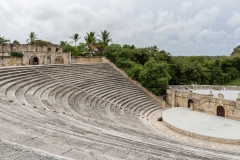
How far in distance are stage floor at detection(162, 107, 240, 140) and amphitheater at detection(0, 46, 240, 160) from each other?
848 millimetres

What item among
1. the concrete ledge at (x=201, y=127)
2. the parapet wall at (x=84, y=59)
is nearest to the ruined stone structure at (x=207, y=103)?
the concrete ledge at (x=201, y=127)

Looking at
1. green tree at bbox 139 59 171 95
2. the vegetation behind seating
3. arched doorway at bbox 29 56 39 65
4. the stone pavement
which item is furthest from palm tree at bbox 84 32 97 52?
the stone pavement

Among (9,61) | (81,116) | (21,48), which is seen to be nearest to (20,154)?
(81,116)

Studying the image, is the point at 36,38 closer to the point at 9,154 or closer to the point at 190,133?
the point at 190,133

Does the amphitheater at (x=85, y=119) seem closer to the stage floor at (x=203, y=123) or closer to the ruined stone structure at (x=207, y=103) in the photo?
the stage floor at (x=203, y=123)

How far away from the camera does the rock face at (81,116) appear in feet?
11.9

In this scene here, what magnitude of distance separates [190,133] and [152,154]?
1220cm

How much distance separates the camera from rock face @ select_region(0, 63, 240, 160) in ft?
11.9

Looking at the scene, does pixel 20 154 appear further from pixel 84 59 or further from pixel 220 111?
pixel 84 59

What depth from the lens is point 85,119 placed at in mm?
8852

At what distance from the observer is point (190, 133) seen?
47.8 feet

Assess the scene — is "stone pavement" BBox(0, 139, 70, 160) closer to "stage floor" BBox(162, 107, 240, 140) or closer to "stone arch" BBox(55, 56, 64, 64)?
"stage floor" BBox(162, 107, 240, 140)

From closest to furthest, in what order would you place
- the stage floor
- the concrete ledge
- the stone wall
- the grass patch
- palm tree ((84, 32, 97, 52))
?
the concrete ledge < the stage floor < the stone wall < palm tree ((84, 32, 97, 52)) < the grass patch

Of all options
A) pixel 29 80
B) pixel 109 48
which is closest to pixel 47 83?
pixel 29 80
